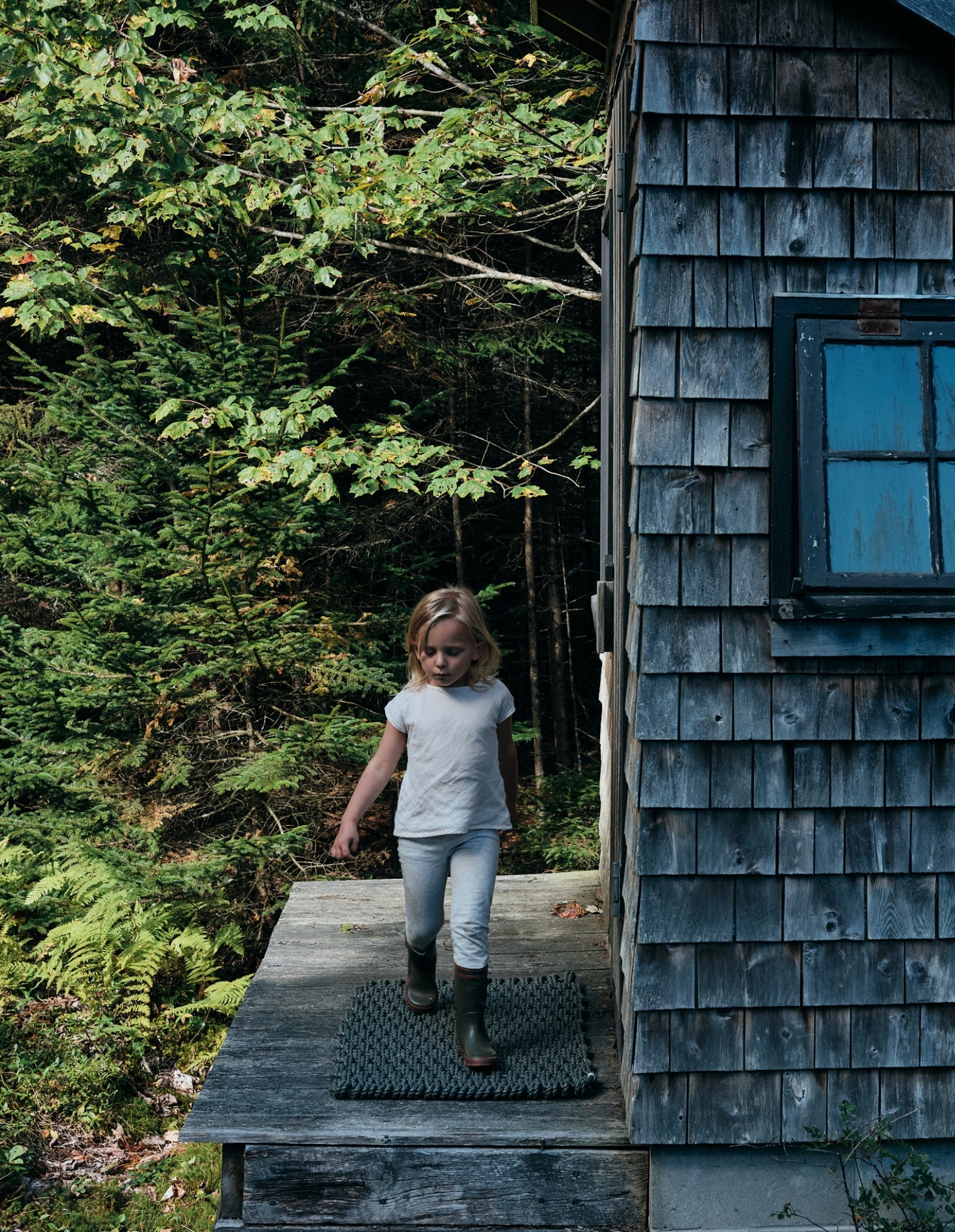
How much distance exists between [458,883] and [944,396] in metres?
1.98

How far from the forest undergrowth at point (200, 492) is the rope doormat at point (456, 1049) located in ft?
5.24

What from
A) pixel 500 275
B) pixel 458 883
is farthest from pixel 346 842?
pixel 500 275

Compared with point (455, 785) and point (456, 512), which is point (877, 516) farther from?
point (456, 512)

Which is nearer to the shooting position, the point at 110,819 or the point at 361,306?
the point at 110,819

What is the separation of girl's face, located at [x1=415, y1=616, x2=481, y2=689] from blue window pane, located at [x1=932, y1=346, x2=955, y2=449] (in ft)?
4.74

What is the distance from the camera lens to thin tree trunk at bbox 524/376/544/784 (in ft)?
27.2

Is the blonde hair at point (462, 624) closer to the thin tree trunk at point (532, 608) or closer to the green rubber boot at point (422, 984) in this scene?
the green rubber boot at point (422, 984)

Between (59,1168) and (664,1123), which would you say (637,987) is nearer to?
(664,1123)

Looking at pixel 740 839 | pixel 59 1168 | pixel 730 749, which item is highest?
pixel 730 749

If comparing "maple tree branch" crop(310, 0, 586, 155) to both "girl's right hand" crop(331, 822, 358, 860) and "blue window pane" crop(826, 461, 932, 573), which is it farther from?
"girl's right hand" crop(331, 822, 358, 860)

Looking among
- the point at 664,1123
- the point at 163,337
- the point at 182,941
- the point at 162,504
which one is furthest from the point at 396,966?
the point at 163,337

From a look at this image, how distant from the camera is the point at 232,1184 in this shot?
300cm

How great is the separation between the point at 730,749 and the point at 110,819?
15.0 feet

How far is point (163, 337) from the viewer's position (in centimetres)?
606
